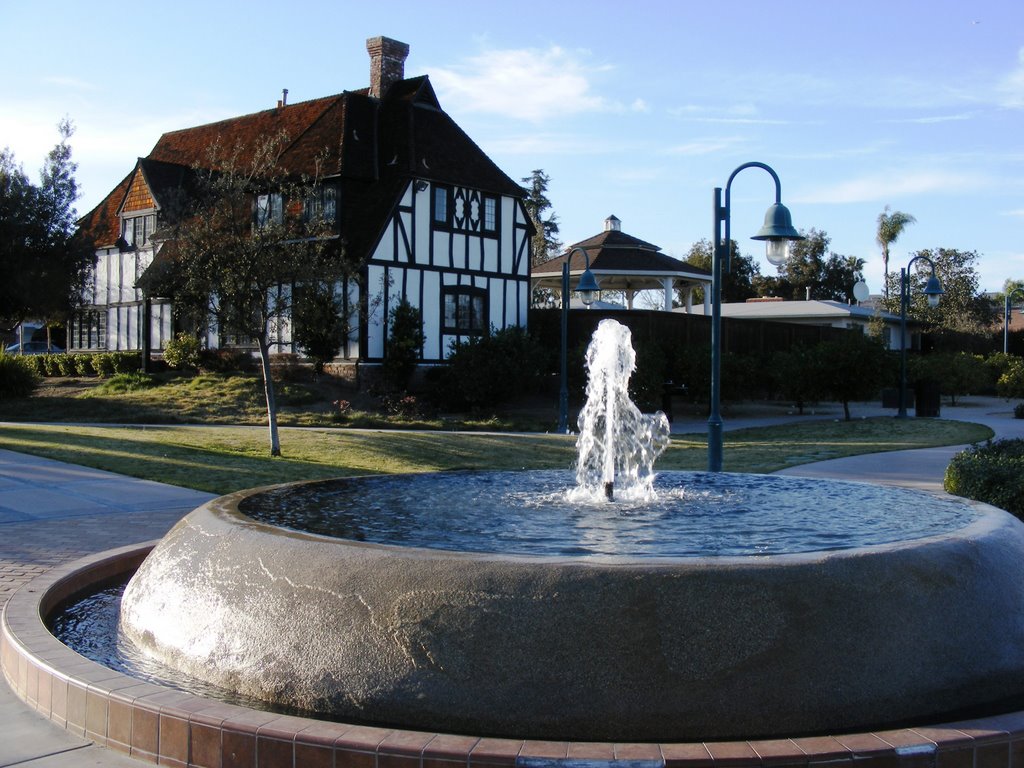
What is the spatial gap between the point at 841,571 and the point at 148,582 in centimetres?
369

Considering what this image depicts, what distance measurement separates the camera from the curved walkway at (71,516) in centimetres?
441

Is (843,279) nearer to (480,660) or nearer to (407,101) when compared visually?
(407,101)

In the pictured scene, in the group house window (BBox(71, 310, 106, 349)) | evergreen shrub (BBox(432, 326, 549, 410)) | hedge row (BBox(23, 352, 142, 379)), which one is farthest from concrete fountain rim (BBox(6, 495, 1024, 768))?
house window (BBox(71, 310, 106, 349))

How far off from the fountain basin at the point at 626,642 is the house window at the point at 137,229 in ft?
110

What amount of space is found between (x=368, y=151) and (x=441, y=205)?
284cm

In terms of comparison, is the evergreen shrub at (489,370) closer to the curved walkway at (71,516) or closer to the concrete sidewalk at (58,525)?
the curved walkway at (71,516)

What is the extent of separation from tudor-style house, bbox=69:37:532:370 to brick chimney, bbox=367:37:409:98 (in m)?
0.03

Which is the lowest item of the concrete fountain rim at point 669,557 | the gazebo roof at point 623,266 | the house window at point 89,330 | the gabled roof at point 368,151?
the concrete fountain rim at point 669,557

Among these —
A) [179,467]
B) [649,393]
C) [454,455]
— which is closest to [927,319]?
[649,393]

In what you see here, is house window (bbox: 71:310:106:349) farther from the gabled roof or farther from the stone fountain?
the stone fountain

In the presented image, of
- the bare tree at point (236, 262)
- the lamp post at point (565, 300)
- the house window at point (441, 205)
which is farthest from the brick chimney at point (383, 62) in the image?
the bare tree at point (236, 262)

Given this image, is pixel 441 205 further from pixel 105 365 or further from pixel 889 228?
pixel 889 228

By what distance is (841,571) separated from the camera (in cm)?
446

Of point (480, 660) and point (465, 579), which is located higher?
point (465, 579)
